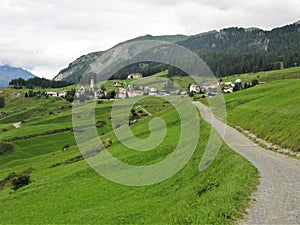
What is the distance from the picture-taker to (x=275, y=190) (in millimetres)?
21891

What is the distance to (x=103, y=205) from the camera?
32.6 meters

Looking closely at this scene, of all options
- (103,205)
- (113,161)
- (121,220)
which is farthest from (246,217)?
(113,161)

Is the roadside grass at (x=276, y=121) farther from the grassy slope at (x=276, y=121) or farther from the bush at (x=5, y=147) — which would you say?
the bush at (x=5, y=147)

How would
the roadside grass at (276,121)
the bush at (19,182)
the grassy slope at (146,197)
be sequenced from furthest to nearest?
the bush at (19,182) < the roadside grass at (276,121) < the grassy slope at (146,197)

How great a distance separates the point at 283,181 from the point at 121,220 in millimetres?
11751

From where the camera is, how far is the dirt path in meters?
16.8

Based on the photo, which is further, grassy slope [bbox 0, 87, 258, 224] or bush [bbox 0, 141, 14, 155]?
bush [bbox 0, 141, 14, 155]

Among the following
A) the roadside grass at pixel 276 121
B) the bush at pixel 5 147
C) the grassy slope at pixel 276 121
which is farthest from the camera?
the bush at pixel 5 147

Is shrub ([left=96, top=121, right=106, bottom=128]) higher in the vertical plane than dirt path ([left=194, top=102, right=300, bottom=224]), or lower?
lower

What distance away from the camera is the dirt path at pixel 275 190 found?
16.8m

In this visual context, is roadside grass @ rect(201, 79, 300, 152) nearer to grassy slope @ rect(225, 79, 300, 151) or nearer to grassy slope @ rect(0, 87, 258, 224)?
grassy slope @ rect(225, 79, 300, 151)

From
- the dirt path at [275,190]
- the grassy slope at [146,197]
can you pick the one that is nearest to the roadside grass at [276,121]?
the dirt path at [275,190]

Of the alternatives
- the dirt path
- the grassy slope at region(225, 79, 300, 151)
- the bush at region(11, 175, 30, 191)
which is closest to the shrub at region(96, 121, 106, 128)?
the grassy slope at region(225, 79, 300, 151)

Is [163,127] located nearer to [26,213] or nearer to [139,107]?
[26,213]
